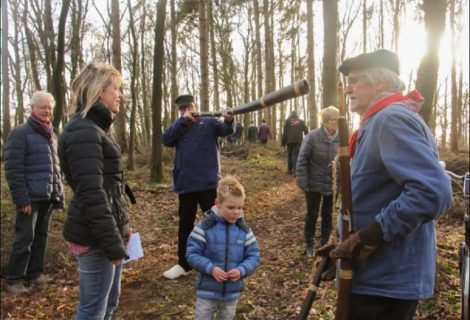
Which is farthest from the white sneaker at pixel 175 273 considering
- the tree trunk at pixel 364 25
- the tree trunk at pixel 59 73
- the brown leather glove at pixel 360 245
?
the tree trunk at pixel 364 25

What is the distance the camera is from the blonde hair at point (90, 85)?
9.60ft

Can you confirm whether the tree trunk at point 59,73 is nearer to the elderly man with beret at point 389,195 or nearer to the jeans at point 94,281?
the jeans at point 94,281

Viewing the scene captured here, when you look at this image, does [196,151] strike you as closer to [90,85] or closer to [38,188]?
[38,188]

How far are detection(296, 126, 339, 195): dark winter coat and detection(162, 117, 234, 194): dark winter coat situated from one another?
54.4 inches

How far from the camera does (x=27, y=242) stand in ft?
17.0

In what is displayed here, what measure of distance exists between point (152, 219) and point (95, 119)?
5.96 meters

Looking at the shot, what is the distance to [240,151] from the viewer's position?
20.0 metres

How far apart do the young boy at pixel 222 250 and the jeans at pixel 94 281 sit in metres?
0.63

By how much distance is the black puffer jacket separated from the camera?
2.74m

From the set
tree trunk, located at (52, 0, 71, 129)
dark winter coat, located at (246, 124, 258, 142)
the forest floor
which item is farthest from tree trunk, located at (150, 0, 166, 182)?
dark winter coat, located at (246, 124, 258, 142)

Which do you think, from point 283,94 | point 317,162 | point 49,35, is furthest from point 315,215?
point 49,35

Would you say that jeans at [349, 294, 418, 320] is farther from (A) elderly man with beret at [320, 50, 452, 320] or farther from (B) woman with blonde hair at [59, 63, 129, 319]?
(B) woman with blonde hair at [59, 63, 129, 319]

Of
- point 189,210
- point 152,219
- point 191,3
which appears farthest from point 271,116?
point 189,210

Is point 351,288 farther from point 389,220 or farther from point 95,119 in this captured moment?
point 95,119
